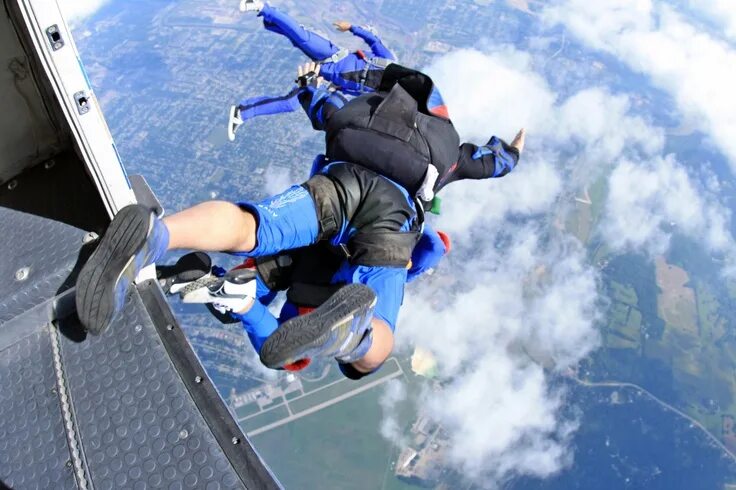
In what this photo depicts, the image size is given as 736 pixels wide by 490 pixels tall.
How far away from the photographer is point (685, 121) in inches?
1128

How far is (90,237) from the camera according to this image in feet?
7.04

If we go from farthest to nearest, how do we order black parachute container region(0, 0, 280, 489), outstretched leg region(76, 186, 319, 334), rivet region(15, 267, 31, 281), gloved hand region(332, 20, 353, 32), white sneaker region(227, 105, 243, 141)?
gloved hand region(332, 20, 353, 32) < white sneaker region(227, 105, 243, 141) < rivet region(15, 267, 31, 281) < outstretched leg region(76, 186, 319, 334) < black parachute container region(0, 0, 280, 489)

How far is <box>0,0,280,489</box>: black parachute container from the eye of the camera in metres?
1.56

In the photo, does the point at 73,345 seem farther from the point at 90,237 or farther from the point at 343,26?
the point at 343,26

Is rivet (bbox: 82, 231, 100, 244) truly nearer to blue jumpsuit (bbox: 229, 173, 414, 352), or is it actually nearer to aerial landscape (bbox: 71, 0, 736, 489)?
blue jumpsuit (bbox: 229, 173, 414, 352)

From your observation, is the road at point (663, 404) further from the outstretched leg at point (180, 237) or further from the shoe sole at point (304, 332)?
the shoe sole at point (304, 332)

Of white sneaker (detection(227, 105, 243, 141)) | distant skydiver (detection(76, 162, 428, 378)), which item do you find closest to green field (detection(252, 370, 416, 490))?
white sneaker (detection(227, 105, 243, 141))

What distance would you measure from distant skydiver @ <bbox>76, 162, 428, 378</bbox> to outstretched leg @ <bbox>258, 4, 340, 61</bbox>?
5.04ft

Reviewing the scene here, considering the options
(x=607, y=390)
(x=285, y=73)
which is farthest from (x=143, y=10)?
(x=607, y=390)

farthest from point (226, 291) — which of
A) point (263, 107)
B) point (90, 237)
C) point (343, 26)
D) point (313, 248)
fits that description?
point (343, 26)

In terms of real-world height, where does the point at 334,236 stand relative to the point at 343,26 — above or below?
below

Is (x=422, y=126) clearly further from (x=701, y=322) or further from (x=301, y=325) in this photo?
(x=701, y=322)

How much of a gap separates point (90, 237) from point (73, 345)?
1.47ft

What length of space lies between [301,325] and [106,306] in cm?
60
